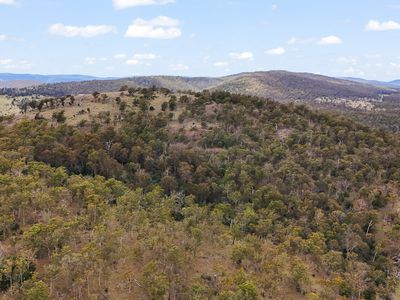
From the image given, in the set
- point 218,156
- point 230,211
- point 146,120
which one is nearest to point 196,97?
point 146,120

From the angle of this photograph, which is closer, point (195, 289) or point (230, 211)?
point (195, 289)

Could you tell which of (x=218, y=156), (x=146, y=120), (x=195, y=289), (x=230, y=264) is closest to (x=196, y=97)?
(x=146, y=120)

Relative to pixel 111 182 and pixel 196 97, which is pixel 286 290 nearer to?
pixel 111 182

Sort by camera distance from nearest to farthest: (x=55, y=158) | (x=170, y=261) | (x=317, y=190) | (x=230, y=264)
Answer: (x=170, y=261) < (x=230, y=264) < (x=55, y=158) < (x=317, y=190)

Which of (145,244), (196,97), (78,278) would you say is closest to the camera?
(78,278)

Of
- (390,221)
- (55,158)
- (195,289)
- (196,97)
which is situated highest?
(196,97)

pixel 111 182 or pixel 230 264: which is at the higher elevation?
pixel 111 182
